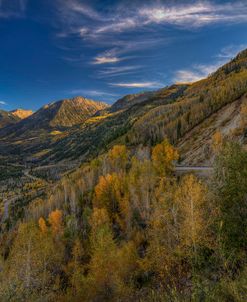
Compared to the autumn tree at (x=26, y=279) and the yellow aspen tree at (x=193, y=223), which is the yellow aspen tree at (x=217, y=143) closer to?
the yellow aspen tree at (x=193, y=223)

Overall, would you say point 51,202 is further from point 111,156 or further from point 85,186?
point 111,156

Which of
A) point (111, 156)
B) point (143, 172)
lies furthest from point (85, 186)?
point (143, 172)

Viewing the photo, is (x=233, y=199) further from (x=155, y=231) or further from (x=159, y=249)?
(x=155, y=231)

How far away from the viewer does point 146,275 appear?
3103cm

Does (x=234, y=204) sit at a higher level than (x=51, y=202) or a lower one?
higher

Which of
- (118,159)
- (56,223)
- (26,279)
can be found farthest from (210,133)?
(26,279)

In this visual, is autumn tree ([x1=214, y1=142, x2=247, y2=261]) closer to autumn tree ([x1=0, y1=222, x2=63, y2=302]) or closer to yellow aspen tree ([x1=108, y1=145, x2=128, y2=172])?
autumn tree ([x1=0, y1=222, x2=63, y2=302])

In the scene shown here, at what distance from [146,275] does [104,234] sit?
8.77m

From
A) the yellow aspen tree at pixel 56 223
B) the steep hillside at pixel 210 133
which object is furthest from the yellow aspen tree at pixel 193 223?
the yellow aspen tree at pixel 56 223

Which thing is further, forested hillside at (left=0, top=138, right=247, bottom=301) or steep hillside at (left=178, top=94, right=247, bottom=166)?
steep hillside at (left=178, top=94, right=247, bottom=166)

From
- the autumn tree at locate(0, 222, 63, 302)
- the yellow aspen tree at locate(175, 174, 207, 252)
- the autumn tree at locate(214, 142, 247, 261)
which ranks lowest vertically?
the autumn tree at locate(0, 222, 63, 302)

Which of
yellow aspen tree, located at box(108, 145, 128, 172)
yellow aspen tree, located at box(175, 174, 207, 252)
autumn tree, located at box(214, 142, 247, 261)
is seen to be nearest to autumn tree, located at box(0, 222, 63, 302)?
yellow aspen tree, located at box(175, 174, 207, 252)

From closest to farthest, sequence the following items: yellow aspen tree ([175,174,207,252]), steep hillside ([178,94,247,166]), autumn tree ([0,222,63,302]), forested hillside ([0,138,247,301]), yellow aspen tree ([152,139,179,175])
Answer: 1. forested hillside ([0,138,247,301])
2. autumn tree ([0,222,63,302])
3. yellow aspen tree ([175,174,207,252])
4. yellow aspen tree ([152,139,179,175])
5. steep hillside ([178,94,247,166])

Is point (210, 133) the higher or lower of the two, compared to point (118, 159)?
higher
